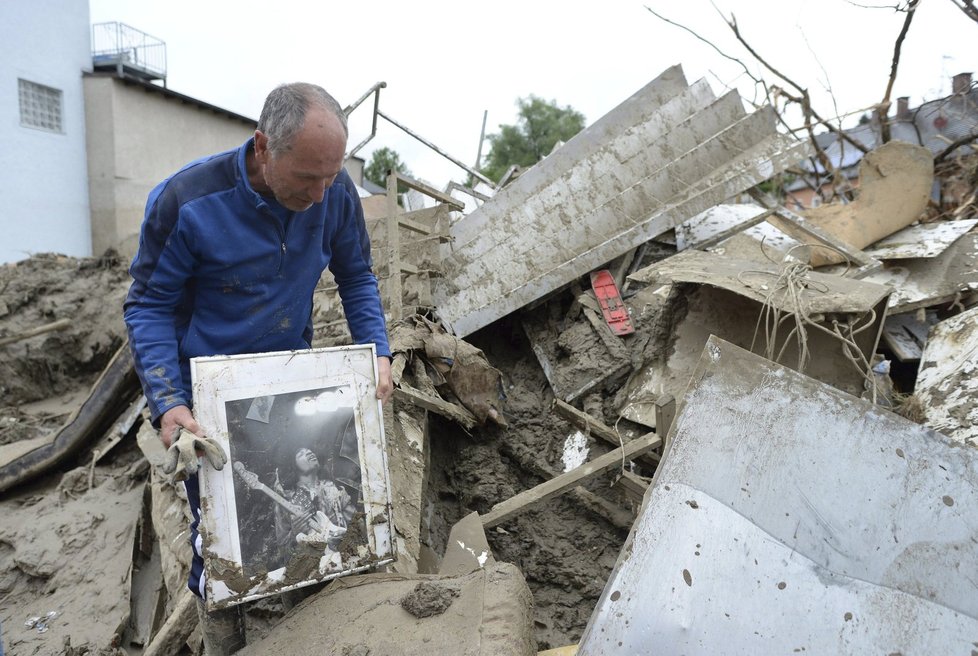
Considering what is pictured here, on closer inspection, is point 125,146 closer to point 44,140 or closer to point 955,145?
point 44,140

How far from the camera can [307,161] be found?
1665 mm

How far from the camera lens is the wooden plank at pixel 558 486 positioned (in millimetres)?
2850

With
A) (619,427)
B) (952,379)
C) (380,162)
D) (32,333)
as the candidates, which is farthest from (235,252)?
(380,162)

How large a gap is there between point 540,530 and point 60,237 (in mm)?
16262

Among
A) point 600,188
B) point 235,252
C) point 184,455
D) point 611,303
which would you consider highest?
point 600,188

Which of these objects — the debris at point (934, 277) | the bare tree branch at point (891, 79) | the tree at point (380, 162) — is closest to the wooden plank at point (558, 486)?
the debris at point (934, 277)

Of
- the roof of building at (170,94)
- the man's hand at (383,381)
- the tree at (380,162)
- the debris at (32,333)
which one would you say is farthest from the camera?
the tree at (380,162)

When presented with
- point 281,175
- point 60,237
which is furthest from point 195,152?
point 281,175

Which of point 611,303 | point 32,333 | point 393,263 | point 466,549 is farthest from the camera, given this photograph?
point 32,333

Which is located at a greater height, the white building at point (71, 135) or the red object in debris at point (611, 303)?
the white building at point (71, 135)

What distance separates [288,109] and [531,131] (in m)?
31.9

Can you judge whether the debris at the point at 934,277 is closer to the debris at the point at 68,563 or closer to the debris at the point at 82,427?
the debris at the point at 68,563

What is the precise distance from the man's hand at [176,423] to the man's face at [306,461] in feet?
0.87

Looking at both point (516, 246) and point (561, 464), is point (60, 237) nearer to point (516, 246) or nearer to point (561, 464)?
point (516, 246)
